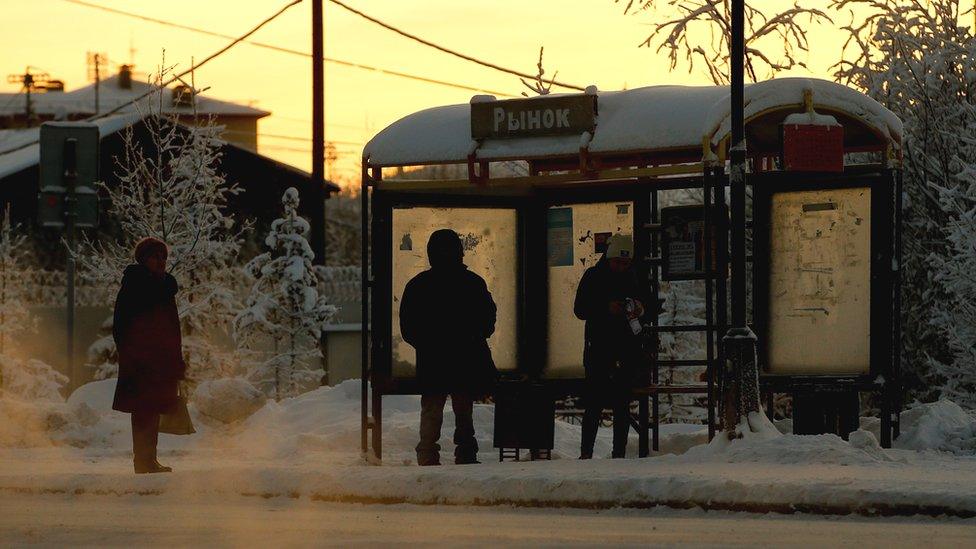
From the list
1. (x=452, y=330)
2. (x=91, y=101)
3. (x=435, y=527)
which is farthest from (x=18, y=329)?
(x=91, y=101)

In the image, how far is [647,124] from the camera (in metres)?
14.6

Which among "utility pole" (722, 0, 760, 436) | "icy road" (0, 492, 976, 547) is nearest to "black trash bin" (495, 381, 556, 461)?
"utility pole" (722, 0, 760, 436)

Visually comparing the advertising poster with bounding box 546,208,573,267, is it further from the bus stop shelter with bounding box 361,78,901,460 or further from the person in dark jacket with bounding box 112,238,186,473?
the person in dark jacket with bounding box 112,238,186,473

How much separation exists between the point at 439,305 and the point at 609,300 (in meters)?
1.33

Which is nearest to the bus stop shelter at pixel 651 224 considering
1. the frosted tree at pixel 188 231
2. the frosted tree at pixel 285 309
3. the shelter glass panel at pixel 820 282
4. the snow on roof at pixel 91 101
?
the shelter glass panel at pixel 820 282

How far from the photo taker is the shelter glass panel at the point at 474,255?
1596 cm

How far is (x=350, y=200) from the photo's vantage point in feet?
474

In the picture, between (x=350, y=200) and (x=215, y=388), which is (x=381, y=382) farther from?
(x=350, y=200)

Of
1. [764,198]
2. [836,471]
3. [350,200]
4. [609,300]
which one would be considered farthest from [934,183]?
[350,200]

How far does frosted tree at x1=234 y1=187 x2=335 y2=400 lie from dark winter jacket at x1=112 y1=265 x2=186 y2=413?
19.2 meters

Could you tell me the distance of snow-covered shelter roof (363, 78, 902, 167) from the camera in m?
A: 14.5

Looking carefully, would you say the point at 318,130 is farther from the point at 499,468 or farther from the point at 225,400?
the point at 499,468

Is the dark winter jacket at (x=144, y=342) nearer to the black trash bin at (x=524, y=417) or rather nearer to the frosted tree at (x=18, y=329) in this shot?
the black trash bin at (x=524, y=417)

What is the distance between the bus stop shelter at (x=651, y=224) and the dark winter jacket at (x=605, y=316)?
1.07 feet
